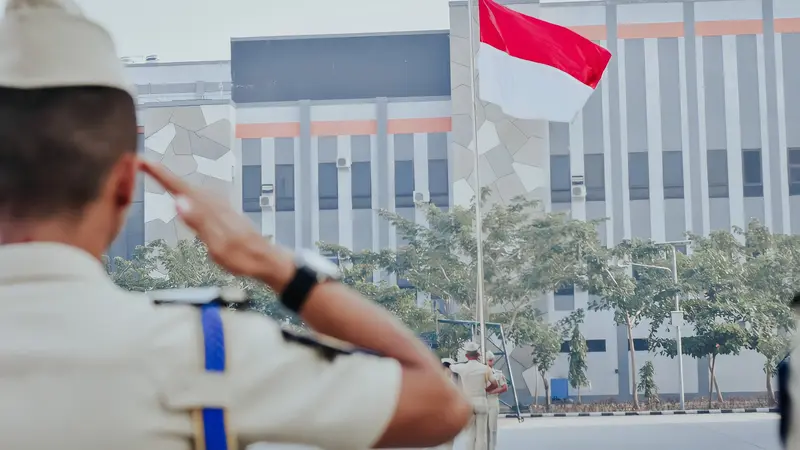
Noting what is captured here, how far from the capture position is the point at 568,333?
1483 inches

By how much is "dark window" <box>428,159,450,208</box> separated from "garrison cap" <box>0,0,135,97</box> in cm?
3964

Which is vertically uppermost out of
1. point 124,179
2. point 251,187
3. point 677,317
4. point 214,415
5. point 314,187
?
point 251,187

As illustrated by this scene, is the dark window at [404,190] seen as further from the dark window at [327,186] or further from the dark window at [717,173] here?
the dark window at [717,173]

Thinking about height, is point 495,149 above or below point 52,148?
above

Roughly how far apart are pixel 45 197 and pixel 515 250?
34.5 metres

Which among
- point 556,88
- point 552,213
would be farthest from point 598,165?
point 556,88

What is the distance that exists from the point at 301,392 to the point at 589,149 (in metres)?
39.5

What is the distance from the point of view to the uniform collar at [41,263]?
1.28 m

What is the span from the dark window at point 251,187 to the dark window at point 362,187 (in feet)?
10.8

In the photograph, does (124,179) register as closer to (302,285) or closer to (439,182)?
(302,285)

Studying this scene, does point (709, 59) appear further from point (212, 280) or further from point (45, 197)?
Answer: point (45, 197)

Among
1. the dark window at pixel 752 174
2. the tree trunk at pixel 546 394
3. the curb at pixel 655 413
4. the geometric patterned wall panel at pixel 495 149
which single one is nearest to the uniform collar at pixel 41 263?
the curb at pixel 655 413

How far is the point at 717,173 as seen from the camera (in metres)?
39.9

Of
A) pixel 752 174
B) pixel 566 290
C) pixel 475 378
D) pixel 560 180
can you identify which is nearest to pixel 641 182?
pixel 560 180
